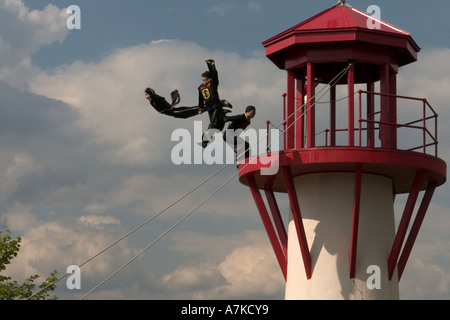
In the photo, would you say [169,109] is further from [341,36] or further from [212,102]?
[341,36]

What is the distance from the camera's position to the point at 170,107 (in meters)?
30.9

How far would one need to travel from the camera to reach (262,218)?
33.1 metres

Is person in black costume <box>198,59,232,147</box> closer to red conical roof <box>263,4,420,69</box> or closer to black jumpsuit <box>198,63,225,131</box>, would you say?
black jumpsuit <box>198,63,225,131</box>

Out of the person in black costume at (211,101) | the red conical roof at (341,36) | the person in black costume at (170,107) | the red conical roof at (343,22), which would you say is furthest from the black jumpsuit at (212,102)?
the red conical roof at (343,22)

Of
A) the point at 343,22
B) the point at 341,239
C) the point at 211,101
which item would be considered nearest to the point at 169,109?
the point at 211,101

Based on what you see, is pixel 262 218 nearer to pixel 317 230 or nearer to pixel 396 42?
pixel 317 230

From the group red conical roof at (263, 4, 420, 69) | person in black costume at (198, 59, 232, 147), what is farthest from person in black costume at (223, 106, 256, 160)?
red conical roof at (263, 4, 420, 69)

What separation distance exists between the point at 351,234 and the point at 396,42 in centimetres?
609

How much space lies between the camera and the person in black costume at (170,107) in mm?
30484

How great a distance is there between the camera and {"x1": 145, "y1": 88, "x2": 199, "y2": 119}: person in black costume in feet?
100
